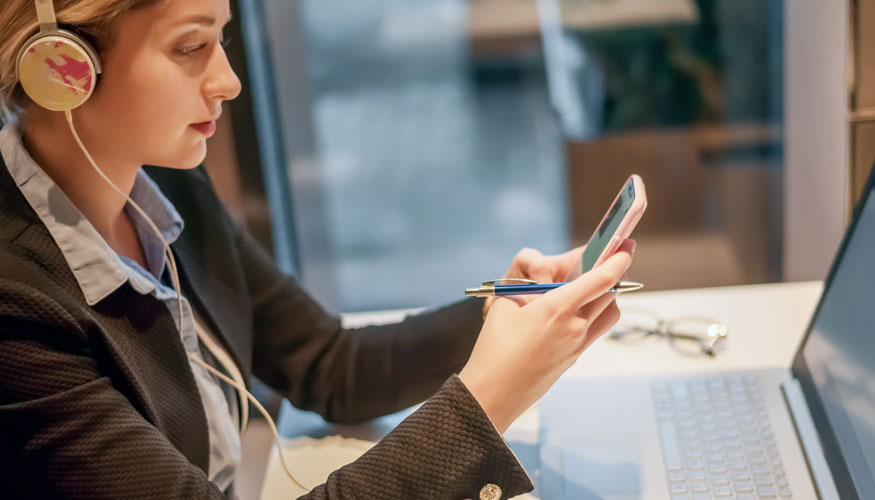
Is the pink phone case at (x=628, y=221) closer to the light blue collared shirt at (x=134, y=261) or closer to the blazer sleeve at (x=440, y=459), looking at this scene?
the blazer sleeve at (x=440, y=459)

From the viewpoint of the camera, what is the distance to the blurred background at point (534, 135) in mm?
1646

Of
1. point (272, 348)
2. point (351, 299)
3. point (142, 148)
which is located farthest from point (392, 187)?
point (142, 148)

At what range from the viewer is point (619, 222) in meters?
0.75

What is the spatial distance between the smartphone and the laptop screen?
0.25 meters

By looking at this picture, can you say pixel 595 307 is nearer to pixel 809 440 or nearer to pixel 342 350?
pixel 809 440

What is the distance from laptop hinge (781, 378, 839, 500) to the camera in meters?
0.78

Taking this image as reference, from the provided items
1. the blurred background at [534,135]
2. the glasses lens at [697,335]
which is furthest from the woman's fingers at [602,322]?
the blurred background at [534,135]

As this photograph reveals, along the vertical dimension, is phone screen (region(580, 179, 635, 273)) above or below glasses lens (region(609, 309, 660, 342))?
above

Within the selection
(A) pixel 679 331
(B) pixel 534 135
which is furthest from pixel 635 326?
(B) pixel 534 135

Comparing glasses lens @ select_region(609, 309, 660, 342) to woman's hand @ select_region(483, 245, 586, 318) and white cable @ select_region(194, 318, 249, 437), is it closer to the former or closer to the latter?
woman's hand @ select_region(483, 245, 586, 318)

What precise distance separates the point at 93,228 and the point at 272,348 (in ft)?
1.12

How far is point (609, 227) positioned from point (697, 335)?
375 mm

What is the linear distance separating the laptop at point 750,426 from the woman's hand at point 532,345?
18cm

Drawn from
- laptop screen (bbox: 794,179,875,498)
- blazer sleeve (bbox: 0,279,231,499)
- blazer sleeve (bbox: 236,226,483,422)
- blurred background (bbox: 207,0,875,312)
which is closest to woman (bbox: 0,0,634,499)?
blazer sleeve (bbox: 0,279,231,499)
